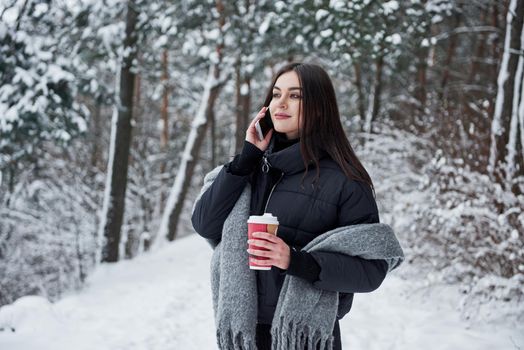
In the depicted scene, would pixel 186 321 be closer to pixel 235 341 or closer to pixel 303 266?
pixel 235 341

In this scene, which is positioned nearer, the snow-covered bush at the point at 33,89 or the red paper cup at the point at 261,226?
the red paper cup at the point at 261,226

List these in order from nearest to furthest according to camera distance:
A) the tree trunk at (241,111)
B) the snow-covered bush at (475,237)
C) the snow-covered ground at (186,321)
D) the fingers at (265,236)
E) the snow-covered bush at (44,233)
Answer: the fingers at (265,236) < the snow-covered bush at (475,237) < the snow-covered ground at (186,321) < the snow-covered bush at (44,233) < the tree trunk at (241,111)

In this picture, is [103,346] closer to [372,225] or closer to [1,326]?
[1,326]

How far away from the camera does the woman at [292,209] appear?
1.70m

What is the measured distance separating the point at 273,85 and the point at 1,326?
147 inches

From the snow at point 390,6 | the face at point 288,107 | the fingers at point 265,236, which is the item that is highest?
the snow at point 390,6

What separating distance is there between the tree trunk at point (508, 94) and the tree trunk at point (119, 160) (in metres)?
5.76

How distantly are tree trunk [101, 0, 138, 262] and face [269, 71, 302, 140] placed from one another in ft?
21.9

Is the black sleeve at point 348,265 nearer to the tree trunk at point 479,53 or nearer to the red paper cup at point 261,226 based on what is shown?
the red paper cup at point 261,226

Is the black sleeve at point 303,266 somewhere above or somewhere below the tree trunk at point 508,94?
below

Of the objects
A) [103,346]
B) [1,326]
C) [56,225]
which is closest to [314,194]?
[103,346]

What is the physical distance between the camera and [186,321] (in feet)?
16.9

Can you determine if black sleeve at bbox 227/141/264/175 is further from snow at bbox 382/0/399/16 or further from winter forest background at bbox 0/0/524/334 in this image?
snow at bbox 382/0/399/16

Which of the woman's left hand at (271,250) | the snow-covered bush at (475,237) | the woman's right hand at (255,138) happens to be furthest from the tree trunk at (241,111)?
the woman's left hand at (271,250)
